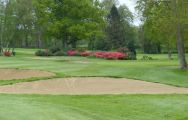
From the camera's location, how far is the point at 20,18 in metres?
61.6

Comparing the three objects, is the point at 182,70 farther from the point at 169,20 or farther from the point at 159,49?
the point at 159,49

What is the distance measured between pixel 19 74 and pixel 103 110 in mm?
12868

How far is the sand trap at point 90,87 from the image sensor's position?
19422 millimetres

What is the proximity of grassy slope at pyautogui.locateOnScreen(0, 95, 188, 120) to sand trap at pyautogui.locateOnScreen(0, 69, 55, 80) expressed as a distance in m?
9.04

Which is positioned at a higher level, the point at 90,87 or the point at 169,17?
the point at 169,17

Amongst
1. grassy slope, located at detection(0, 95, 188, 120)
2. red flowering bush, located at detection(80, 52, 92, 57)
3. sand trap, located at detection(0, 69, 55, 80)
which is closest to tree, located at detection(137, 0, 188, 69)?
sand trap, located at detection(0, 69, 55, 80)

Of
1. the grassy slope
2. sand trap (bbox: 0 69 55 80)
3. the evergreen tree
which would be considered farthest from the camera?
the evergreen tree

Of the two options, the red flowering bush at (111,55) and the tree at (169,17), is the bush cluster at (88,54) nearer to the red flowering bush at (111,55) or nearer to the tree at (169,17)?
the red flowering bush at (111,55)

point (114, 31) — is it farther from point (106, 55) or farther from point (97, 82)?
point (97, 82)

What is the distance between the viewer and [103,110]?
1325 centimetres

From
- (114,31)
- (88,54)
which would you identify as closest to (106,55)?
(88,54)

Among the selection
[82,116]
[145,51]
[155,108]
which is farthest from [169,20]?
[145,51]

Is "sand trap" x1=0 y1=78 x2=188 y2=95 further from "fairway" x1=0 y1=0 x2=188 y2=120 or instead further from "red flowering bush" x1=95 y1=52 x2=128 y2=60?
"red flowering bush" x1=95 y1=52 x2=128 y2=60

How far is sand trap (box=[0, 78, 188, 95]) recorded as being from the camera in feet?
63.7
